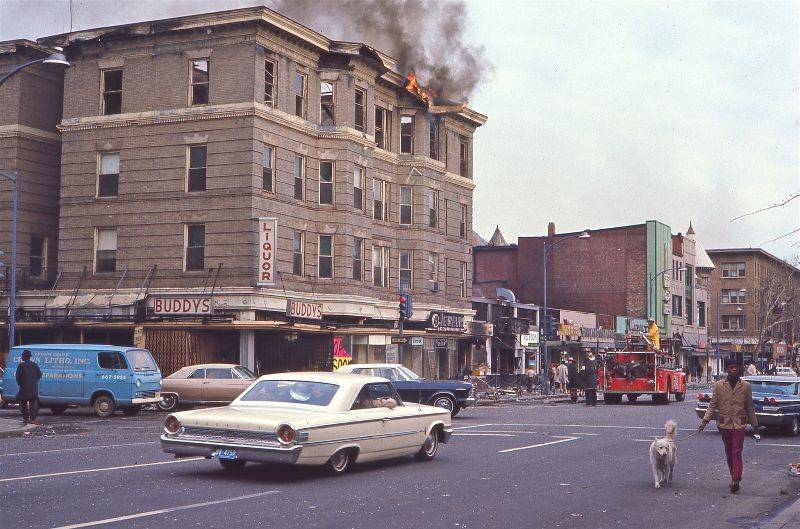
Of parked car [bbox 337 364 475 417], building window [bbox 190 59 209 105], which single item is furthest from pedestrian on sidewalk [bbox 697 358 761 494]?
building window [bbox 190 59 209 105]

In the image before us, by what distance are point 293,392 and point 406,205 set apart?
3571 centimetres

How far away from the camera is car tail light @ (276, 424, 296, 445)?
13.0 meters

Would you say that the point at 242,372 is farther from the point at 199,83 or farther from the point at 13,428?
the point at 199,83

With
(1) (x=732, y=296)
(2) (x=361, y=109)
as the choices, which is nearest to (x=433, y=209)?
(2) (x=361, y=109)

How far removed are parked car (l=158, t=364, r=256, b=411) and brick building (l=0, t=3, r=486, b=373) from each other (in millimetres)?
5625

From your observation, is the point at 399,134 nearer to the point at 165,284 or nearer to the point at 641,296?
the point at 165,284

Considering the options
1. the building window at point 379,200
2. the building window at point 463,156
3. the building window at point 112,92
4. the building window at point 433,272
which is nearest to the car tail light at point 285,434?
the building window at point 112,92

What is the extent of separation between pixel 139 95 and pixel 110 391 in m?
15.7

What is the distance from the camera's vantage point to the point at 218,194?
39.7 metres

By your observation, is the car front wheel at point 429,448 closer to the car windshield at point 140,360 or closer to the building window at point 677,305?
the car windshield at point 140,360

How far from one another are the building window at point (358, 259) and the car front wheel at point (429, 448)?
28002 mm

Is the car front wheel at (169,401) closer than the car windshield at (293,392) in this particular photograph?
No

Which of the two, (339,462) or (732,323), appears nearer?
(339,462)

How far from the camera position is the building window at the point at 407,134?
49812 millimetres
